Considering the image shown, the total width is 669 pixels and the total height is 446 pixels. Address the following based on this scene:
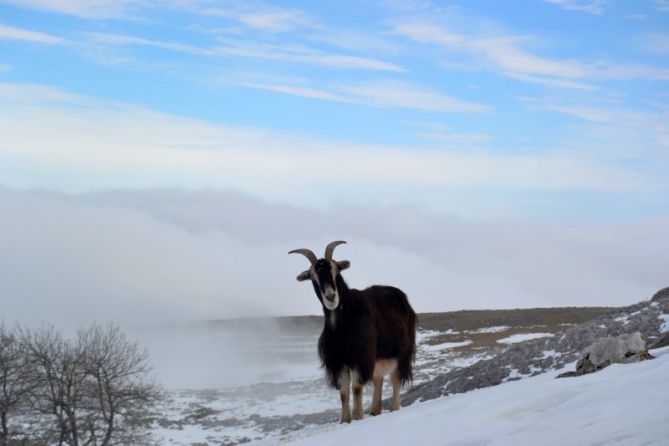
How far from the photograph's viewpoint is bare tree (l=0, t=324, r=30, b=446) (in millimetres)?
25531

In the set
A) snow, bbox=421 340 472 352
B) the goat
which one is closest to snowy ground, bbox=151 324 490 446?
snow, bbox=421 340 472 352

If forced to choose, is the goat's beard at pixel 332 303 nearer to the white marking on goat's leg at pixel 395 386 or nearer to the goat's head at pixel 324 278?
the goat's head at pixel 324 278

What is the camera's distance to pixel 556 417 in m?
6.24

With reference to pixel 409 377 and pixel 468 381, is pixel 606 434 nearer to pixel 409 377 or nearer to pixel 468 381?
pixel 409 377

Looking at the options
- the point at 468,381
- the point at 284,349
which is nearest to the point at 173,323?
the point at 284,349

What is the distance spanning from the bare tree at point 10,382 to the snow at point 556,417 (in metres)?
20.1

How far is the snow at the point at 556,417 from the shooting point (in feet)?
17.2

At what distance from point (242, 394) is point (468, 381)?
93.5ft

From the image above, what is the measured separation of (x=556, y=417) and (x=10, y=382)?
25429mm

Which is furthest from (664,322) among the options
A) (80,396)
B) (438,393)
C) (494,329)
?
(494,329)

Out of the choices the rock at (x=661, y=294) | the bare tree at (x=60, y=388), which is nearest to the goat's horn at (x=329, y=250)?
the rock at (x=661, y=294)

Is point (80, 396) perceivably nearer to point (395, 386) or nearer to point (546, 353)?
point (395, 386)

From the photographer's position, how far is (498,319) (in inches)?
3280

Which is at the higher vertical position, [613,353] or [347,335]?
[347,335]
